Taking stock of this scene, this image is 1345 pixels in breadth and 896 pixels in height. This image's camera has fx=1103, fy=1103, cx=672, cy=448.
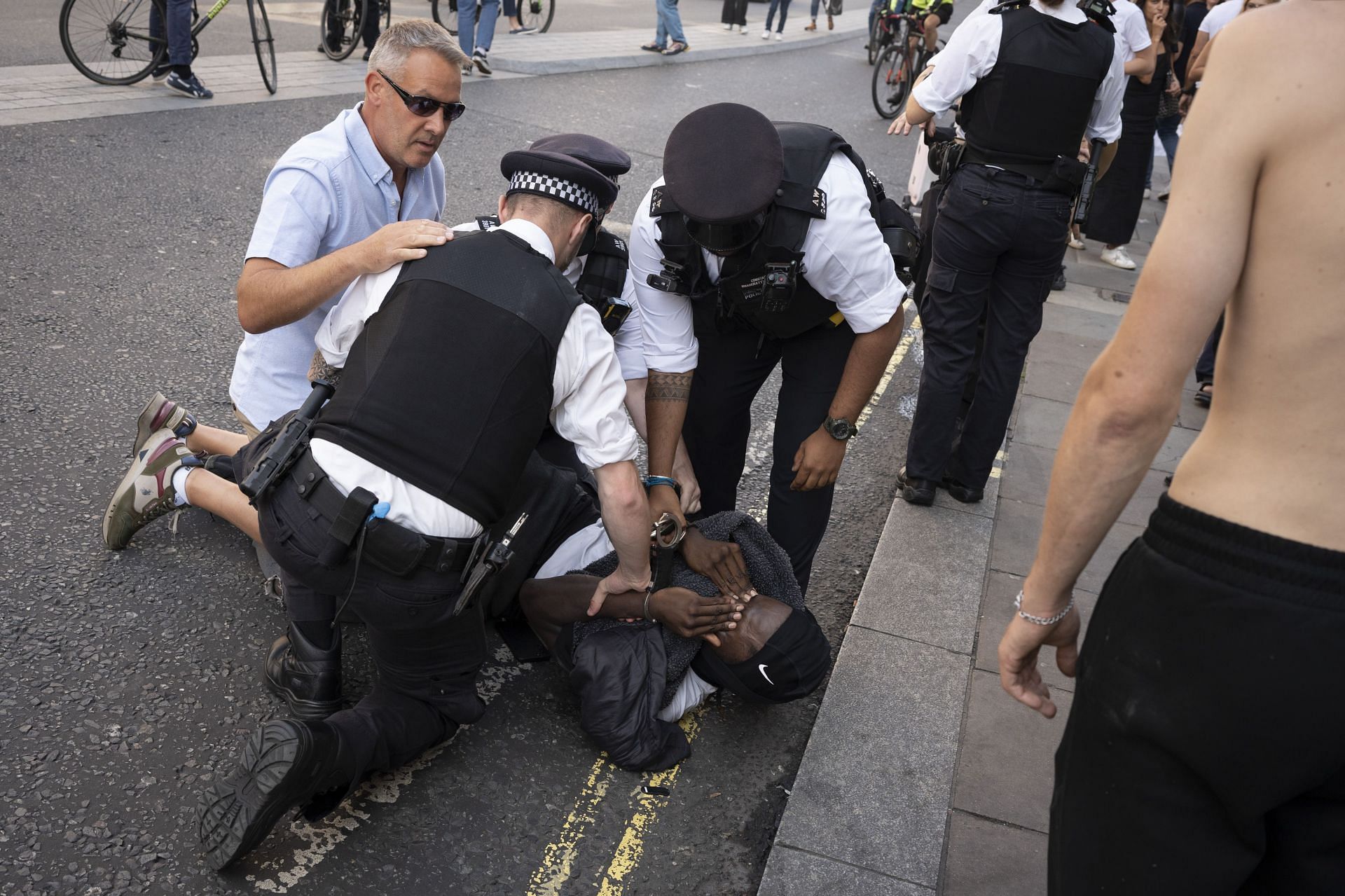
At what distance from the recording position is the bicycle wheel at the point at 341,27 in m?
10.8

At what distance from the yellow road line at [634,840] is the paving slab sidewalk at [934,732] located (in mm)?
323

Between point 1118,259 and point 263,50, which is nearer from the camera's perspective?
point 1118,259

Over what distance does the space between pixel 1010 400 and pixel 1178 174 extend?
2.92 metres

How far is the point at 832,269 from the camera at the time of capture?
9.64 ft

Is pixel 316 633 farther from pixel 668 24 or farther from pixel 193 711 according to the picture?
pixel 668 24

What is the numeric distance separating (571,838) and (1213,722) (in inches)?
66.0

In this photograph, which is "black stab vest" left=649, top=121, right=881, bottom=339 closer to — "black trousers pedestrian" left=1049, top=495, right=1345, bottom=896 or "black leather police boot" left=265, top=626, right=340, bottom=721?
"black leather police boot" left=265, top=626, right=340, bottom=721

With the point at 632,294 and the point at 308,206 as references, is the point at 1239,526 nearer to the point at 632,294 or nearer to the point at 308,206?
the point at 632,294

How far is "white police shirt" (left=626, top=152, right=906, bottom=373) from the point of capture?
2.89m

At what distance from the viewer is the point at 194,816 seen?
2.53 m

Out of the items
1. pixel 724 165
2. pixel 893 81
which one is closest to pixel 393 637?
pixel 724 165

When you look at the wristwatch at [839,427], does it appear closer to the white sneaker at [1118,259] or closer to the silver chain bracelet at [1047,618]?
the silver chain bracelet at [1047,618]

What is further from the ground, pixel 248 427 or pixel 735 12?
pixel 248 427

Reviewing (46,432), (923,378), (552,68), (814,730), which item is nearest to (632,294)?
(814,730)
